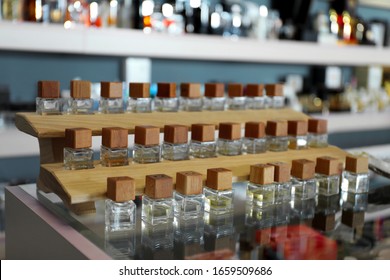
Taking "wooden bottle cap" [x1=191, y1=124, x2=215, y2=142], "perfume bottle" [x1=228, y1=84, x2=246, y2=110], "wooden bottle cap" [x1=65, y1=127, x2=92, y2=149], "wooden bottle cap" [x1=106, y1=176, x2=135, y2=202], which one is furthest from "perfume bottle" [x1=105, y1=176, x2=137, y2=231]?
"perfume bottle" [x1=228, y1=84, x2=246, y2=110]

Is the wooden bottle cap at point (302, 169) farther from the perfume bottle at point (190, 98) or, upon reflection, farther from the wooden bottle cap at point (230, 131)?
the perfume bottle at point (190, 98)

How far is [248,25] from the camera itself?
257 cm

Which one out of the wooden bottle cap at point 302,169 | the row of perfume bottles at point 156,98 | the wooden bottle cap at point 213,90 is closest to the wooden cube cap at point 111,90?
the row of perfume bottles at point 156,98

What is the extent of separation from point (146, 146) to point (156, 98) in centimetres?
18

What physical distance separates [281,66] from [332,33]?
328mm

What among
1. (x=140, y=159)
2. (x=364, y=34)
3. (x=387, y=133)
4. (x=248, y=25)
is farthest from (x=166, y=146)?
(x=387, y=133)

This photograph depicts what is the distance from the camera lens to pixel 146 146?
866mm

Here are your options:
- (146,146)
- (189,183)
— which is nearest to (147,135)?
(146,146)

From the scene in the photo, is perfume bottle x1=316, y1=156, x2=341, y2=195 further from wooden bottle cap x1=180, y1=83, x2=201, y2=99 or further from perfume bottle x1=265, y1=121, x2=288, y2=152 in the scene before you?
wooden bottle cap x1=180, y1=83, x2=201, y2=99

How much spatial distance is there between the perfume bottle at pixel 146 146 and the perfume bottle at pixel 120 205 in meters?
0.12

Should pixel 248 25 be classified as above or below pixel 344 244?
above
